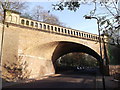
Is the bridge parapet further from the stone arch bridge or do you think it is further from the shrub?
the shrub

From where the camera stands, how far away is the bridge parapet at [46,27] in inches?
598

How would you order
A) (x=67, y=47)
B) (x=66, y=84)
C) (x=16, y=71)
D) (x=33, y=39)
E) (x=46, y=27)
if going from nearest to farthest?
(x=66, y=84) → (x=16, y=71) → (x=33, y=39) → (x=46, y=27) → (x=67, y=47)

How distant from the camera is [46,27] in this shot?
1809cm

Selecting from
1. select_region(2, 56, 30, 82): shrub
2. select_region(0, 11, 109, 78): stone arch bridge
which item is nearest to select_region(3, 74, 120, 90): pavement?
select_region(2, 56, 30, 82): shrub

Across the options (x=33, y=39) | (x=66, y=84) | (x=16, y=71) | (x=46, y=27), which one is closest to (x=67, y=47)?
(x=46, y=27)

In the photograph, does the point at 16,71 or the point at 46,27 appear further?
the point at 46,27

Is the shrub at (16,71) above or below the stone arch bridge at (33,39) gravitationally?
below

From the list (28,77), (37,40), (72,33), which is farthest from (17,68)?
(72,33)

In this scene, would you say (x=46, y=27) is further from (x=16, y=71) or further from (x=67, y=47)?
(x=67, y=47)

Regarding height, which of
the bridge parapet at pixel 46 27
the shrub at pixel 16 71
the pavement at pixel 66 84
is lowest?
the pavement at pixel 66 84

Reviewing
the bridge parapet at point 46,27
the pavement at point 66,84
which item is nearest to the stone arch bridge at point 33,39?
the bridge parapet at point 46,27

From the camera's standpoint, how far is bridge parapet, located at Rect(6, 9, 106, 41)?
49.9ft

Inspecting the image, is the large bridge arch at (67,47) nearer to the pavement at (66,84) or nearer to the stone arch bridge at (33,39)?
the stone arch bridge at (33,39)

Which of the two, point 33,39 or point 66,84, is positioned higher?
point 33,39
